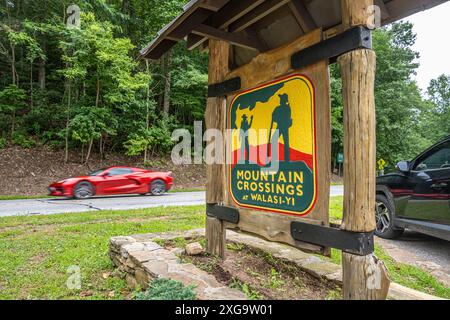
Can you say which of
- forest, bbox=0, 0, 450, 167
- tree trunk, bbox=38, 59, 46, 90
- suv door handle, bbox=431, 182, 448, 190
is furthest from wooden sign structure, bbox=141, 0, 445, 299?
tree trunk, bbox=38, 59, 46, 90

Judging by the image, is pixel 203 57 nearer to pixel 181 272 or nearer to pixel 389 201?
pixel 389 201

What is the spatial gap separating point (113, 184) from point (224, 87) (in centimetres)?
876

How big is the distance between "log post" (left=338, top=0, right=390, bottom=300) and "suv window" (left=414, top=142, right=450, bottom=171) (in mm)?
3067

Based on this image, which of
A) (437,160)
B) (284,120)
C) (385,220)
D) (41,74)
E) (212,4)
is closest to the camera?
(212,4)

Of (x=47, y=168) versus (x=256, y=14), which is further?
(x=47, y=168)

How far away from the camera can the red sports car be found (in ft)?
34.1

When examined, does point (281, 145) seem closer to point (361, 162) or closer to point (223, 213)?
point (361, 162)

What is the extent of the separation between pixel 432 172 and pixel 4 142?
17297 millimetres

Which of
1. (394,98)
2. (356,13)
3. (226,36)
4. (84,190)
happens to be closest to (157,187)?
(84,190)

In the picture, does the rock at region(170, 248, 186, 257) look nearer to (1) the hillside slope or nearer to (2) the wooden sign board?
(2) the wooden sign board

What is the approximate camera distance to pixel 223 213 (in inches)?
138

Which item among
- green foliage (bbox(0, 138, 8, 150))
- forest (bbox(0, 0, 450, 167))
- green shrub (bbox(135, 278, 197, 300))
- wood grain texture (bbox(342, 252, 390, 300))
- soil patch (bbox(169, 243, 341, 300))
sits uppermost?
forest (bbox(0, 0, 450, 167))

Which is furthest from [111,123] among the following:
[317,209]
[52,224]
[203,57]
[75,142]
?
[317,209]

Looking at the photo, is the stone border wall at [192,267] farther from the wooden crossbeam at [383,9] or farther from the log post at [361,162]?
the wooden crossbeam at [383,9]
